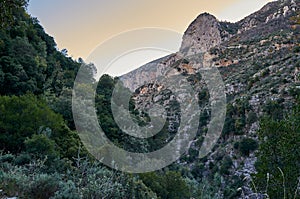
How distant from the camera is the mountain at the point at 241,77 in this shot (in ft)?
87.9

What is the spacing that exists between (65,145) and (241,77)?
30.7m

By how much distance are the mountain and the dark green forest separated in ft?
1.96

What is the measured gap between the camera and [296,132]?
11.1 m

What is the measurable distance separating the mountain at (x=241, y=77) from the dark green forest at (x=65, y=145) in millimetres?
598

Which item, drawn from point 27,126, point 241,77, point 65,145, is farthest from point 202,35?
point 27,126

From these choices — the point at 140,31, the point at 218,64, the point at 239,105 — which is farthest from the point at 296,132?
the point at 218,64

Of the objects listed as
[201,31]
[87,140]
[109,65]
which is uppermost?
[201,31]

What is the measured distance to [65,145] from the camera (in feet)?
43.7

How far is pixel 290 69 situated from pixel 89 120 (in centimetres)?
2365

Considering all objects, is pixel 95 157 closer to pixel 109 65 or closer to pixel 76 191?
pixel 109 65

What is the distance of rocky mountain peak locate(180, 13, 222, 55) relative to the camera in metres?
68.9

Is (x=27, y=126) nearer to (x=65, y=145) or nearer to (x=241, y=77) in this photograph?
(x=65, y=145)

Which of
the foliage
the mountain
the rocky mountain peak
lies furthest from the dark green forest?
the rocky mountain peak

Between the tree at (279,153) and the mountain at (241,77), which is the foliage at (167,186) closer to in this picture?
the mountain at (241,77)
